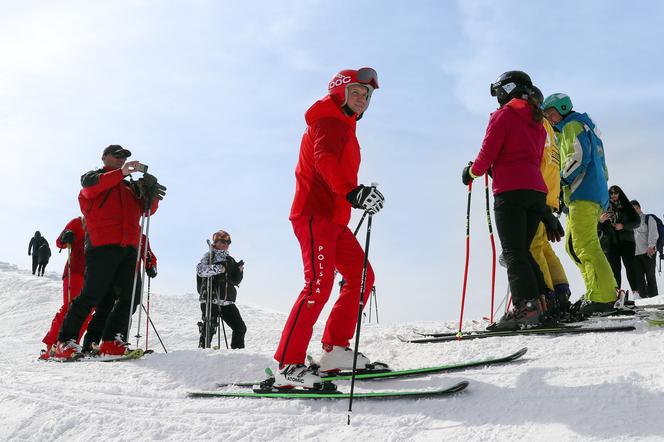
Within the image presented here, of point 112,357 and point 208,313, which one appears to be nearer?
point 112,357

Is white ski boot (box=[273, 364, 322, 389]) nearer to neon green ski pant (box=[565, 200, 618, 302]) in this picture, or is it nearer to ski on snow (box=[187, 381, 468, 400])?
ski on snow (box=[187, 381, 468, 400])

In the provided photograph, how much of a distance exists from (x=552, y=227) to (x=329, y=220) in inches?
105

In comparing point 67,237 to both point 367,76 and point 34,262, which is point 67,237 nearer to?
point 367,76

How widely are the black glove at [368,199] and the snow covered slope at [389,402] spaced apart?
123 centimetres

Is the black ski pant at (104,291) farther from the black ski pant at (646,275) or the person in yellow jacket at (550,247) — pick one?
the black ski pant at (646,275)

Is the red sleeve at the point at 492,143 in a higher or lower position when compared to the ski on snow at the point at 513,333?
higher

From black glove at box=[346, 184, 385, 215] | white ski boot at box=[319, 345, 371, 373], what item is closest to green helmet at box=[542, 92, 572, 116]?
black glove at box=[346, 184, 385, 215]

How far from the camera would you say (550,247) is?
604 centimetres

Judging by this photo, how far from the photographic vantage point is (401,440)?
3.12 m

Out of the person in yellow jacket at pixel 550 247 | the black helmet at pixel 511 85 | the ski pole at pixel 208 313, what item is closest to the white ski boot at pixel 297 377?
the person in yellow jacket at pixel 550 247

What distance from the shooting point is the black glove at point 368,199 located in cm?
386

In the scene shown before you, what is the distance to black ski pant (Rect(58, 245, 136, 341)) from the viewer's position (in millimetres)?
6383

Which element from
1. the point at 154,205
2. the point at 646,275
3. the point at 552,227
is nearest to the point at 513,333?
the point at 552,227

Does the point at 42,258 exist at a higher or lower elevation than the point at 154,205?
higher
